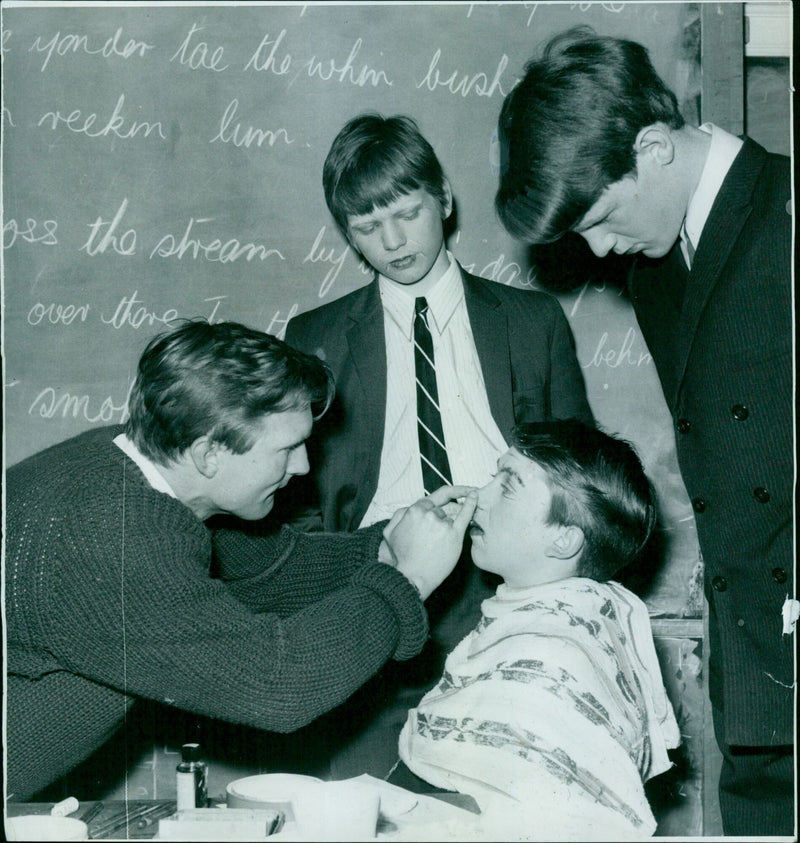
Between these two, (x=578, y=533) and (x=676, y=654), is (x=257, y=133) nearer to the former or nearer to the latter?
(x=578, y=533)

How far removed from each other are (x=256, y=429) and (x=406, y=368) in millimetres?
594

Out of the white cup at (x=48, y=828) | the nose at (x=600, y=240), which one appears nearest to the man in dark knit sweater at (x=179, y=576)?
the white cup at (x=48, y=828)

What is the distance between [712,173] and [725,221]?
0.36 ft

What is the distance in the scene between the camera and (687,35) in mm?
2197

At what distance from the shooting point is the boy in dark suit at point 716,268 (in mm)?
1680

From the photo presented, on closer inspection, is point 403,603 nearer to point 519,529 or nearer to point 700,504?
point 519,529

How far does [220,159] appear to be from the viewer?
7.28 feet

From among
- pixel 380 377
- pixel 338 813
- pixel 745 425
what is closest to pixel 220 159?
pixel 380 377

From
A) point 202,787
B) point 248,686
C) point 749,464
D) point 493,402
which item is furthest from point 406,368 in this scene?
point 202,787

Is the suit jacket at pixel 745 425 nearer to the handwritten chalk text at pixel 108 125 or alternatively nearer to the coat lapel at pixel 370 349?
the coat lapel at pixel 370 349

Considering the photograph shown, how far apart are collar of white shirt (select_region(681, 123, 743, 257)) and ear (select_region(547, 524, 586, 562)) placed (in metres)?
0.60

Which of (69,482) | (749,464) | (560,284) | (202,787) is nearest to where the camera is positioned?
(202,787)

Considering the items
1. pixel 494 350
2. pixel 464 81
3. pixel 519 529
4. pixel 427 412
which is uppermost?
pixel 464 81

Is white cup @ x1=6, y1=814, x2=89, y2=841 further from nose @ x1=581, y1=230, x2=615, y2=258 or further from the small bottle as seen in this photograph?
nose @ x1=581, y1=230, x2=615, y2=258
